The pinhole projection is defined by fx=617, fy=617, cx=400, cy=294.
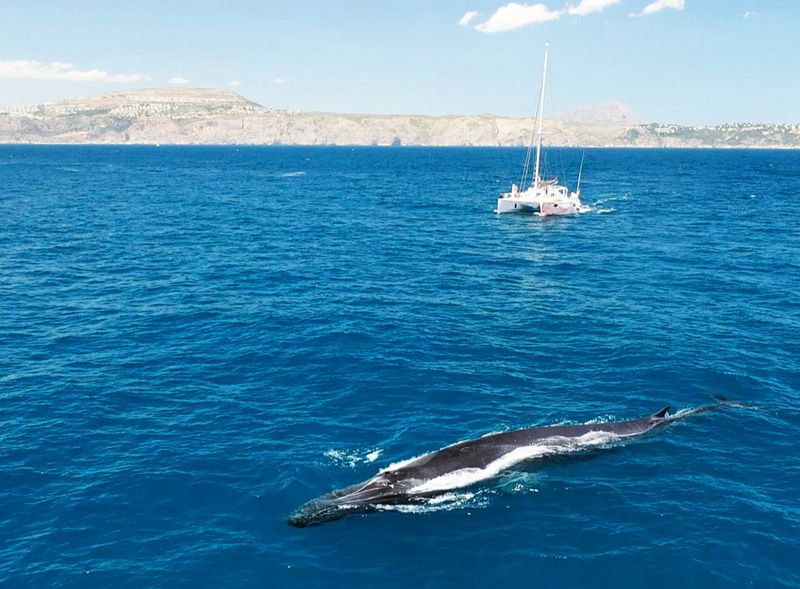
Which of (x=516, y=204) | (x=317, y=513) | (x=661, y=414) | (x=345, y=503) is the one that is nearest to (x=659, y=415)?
(x=661, y=414)

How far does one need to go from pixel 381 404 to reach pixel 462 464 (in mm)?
8830

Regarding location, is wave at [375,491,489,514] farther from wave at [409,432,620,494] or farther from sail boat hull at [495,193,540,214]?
sail boat hull at [495,193,540,214]

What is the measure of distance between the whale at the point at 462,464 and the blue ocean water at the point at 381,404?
67 cm

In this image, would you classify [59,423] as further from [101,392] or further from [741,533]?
[741,533]

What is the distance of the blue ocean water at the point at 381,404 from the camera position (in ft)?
74.6

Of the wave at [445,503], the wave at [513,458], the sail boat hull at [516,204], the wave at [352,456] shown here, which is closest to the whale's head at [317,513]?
the wave at [445,503]

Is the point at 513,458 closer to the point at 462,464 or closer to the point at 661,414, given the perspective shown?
the point at 462,464

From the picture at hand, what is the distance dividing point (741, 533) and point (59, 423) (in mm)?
32141

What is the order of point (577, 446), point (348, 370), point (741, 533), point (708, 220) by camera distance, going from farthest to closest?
1. point (708, 220)
2. point (348, 370)
3. point (577, 446)
4. point (741, 533)

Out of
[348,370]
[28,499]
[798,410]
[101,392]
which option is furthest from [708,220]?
[28,499]

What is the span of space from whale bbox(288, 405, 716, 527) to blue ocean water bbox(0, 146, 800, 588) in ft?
2.19

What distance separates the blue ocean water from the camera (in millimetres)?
22734

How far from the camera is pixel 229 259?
69625 millimetres

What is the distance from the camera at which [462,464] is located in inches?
1061
